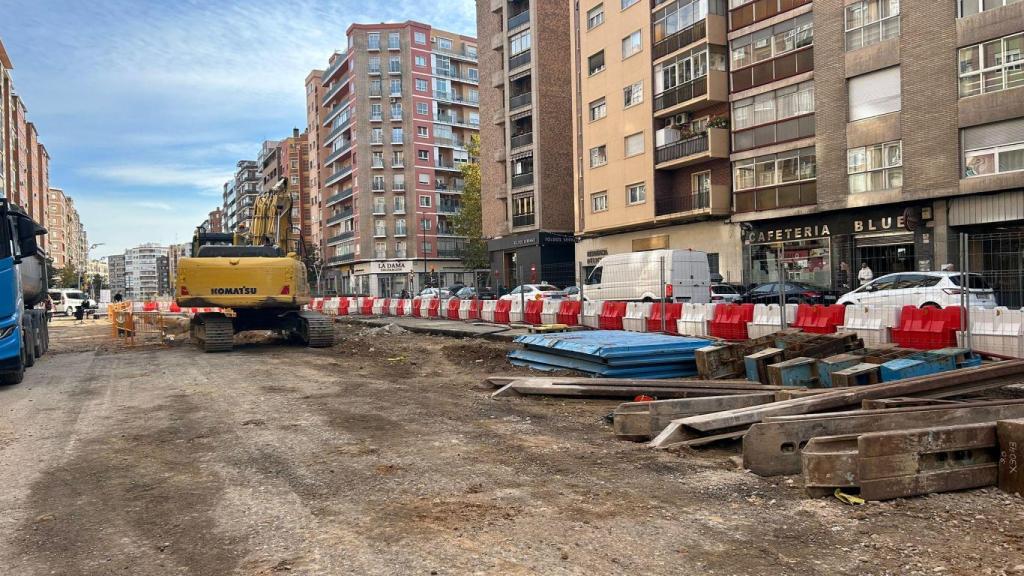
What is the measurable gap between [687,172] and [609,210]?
5370 millimetres

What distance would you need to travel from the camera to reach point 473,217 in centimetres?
6119

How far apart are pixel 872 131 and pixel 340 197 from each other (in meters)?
64.1

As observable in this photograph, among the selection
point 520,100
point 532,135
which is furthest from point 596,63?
point 520,100

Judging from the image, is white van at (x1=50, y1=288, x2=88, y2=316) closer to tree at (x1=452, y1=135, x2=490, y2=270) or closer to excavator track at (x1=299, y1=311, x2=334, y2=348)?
tree at (x1=452, y1=135, x2=490, y2=270)

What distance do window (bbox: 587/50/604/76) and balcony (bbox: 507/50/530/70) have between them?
7816mm

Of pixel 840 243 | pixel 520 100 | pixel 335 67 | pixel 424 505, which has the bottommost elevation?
pixel 424 505

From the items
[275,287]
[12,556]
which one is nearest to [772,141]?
[275,287]

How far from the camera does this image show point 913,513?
4.27 meters

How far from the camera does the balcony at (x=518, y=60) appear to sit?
47562 millimetres

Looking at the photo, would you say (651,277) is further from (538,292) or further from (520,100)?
(520,100)

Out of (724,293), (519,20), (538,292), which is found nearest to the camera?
(724,293)

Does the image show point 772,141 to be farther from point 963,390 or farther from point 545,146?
point 963,390

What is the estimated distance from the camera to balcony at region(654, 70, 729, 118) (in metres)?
31.9

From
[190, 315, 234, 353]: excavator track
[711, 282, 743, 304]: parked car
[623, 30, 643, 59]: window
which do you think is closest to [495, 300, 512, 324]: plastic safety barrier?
[711, 282, 743, 304]: parked car
